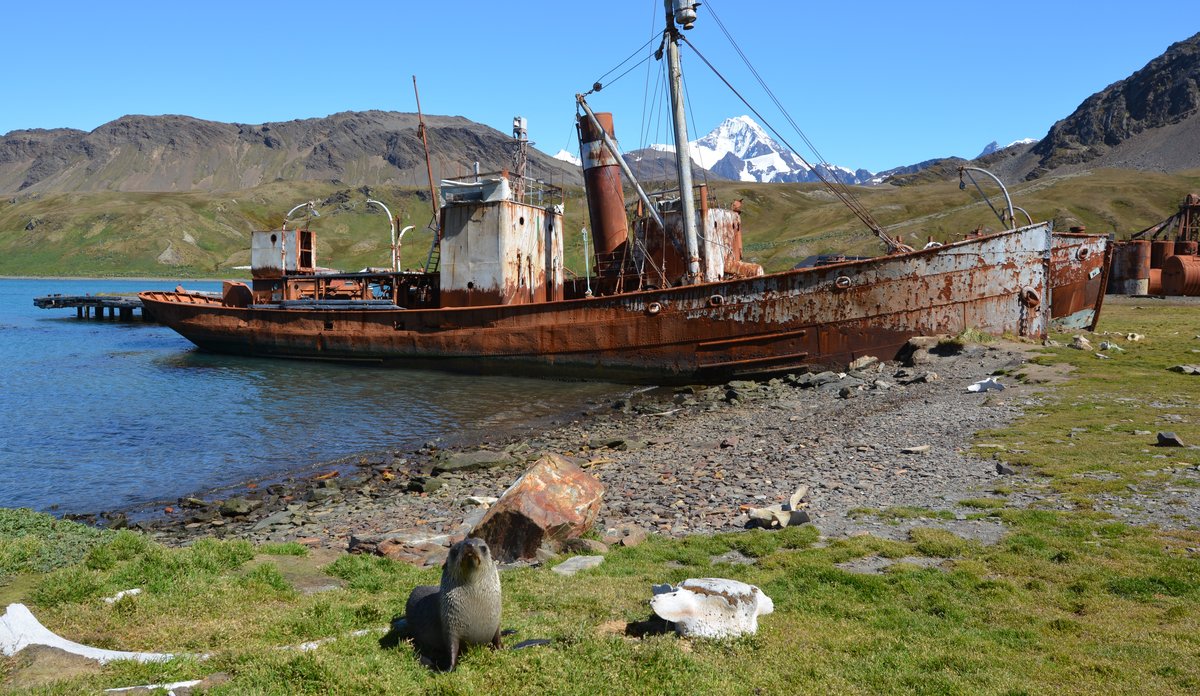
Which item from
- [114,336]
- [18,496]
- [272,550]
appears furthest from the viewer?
[114,336]

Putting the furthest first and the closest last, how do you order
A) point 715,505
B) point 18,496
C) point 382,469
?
1. point 382,469
2. point 18,496
3. point 715,505

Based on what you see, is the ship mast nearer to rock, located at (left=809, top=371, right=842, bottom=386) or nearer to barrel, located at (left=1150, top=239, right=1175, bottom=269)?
rock, located at (left=809, top=371, right=842, bottom=386)

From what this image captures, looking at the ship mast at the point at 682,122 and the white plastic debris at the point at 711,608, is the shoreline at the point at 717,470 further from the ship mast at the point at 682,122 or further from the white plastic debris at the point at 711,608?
the ship mast at the point at 682,122

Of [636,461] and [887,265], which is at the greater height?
[887,265]

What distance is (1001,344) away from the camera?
2336 centimetres

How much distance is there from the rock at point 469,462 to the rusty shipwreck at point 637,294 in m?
11.0

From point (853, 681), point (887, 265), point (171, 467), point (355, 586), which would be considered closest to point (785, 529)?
point (853, 681)

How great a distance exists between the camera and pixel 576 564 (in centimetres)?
855

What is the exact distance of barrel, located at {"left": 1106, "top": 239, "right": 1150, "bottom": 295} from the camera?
5294 centimetres

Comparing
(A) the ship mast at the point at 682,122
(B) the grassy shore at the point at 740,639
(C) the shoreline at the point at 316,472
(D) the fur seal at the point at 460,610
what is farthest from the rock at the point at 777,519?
(A) the ship mast at the point at 682,122

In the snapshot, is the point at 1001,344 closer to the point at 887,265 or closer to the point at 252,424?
the point at 887,265

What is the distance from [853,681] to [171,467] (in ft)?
56.6

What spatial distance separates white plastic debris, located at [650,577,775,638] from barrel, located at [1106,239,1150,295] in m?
57.4

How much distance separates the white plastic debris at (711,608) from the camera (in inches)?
243
